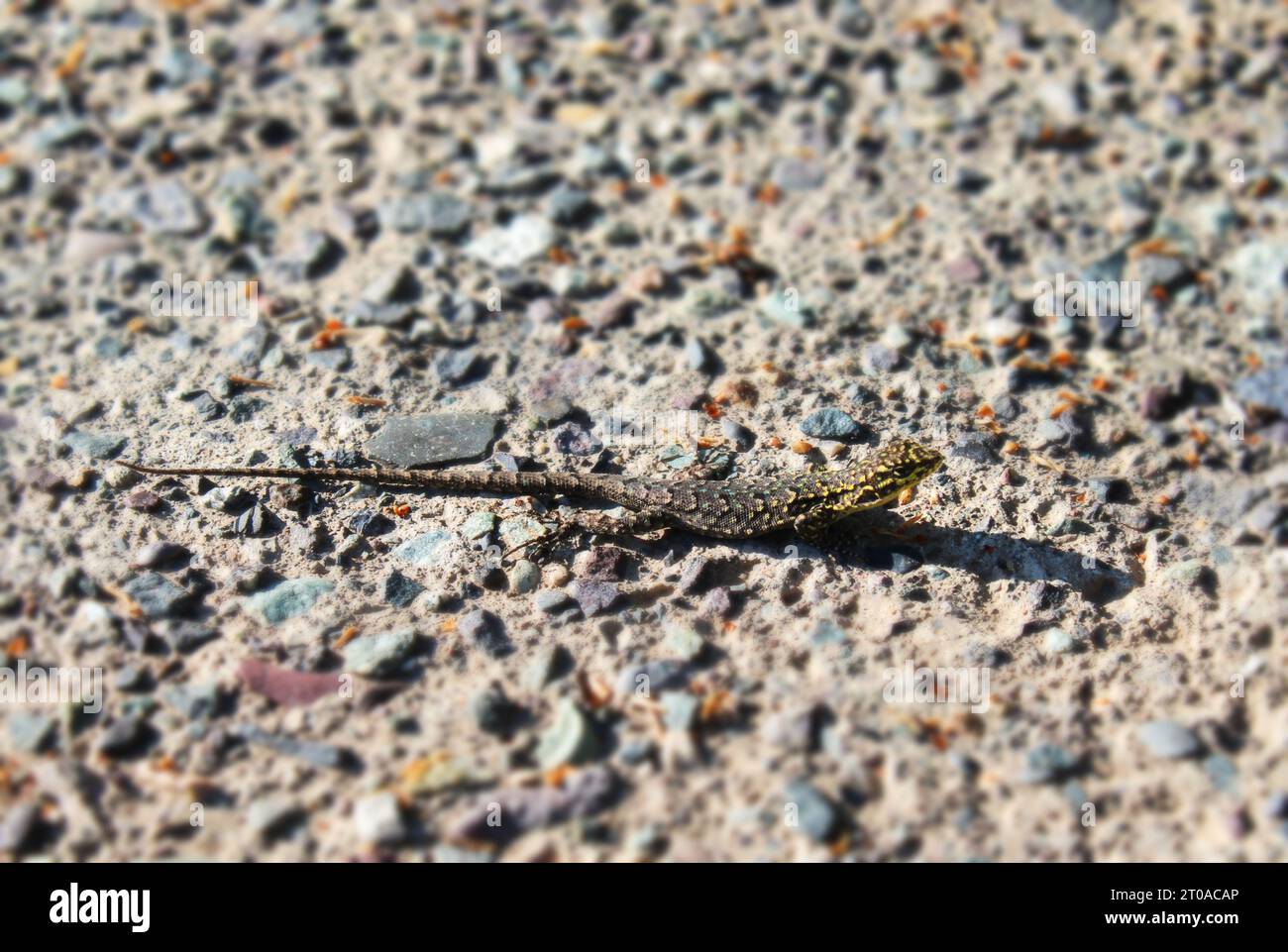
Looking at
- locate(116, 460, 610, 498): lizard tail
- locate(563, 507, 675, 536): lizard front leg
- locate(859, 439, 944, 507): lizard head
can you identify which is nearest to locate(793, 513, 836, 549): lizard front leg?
locate(859, 439, 944, 507): lizard head

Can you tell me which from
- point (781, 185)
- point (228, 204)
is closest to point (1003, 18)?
point (781, 185)

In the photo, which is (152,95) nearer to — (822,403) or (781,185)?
(781,185)

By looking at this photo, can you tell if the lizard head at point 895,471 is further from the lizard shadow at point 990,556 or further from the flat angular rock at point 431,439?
the flat angular rock at point 431,439

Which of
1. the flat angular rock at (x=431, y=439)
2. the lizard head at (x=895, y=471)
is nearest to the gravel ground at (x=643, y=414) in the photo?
the flat angular rock at (x=431, y=439)

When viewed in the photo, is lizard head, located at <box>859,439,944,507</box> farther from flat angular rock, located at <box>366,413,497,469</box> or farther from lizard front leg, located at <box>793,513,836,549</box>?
flat angular rock, located at <box>366,413,497,469</box>

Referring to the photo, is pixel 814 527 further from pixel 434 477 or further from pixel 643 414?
pixel 434 477
